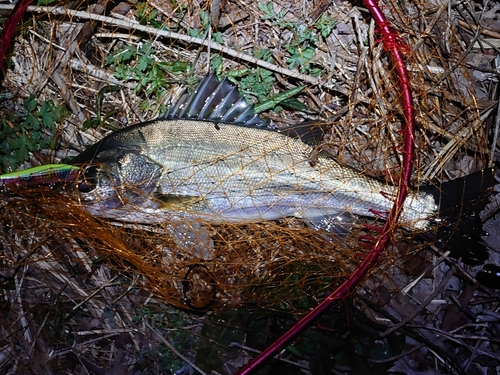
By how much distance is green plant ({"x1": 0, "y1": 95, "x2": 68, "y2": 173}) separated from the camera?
3.68m

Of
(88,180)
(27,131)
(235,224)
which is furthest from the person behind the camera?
(27,131)

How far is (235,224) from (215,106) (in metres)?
0.86

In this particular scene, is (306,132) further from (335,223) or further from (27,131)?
(27,131)

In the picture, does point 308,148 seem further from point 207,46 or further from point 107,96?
point 107,96

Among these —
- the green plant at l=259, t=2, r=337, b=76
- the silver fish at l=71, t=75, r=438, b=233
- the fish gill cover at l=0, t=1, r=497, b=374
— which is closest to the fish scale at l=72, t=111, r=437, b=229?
the silver fish at l=71, t=75, r=438, b=233

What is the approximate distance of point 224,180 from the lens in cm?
348

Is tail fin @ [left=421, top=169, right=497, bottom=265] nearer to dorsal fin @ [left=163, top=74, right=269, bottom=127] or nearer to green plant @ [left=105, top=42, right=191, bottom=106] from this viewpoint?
dorsal fin @ [left=163, top=74, right=269, bottom=127]

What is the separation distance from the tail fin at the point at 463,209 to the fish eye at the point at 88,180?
89.1 inches

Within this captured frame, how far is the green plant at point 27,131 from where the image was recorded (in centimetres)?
368

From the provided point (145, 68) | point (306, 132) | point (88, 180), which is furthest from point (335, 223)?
point (145, 68)

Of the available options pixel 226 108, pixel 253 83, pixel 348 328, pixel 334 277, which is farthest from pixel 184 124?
pixel 348 328

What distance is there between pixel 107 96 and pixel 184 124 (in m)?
0.81

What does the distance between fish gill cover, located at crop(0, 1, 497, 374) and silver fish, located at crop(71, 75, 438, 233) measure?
118mm

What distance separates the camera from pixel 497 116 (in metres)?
3.61
